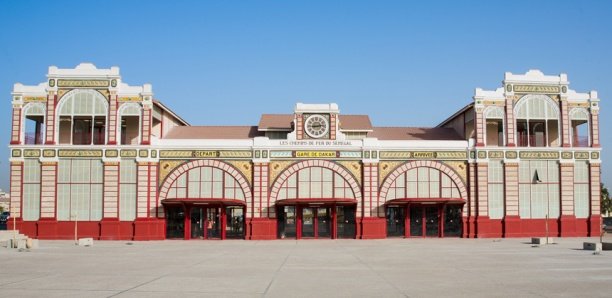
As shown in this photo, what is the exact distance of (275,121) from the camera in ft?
181

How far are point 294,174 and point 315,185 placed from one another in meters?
1.87

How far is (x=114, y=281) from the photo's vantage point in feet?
64.1

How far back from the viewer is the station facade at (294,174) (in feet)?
160

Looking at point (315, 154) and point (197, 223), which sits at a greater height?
point (315, 154)

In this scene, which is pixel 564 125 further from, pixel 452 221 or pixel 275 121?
pixel 275 121

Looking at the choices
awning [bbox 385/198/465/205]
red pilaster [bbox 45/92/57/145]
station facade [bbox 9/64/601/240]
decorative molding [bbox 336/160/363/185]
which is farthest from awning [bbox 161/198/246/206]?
awning [bbox 385/198/465/205]

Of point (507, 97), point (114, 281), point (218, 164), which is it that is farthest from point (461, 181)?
point (114, 281)

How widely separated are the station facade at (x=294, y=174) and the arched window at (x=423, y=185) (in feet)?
0.27

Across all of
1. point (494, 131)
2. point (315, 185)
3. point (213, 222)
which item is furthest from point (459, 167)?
point (213, 222)

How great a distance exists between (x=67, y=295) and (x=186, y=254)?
52.5 feet

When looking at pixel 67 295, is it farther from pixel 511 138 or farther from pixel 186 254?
pixel 511 138

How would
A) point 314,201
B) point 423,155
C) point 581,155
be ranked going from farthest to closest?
point 581,155
point 423,155
point 314,201

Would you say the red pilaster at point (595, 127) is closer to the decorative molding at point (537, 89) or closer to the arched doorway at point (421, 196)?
the decorative molding at point (537, 89)

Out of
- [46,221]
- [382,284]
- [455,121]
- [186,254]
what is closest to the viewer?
[382,284]
